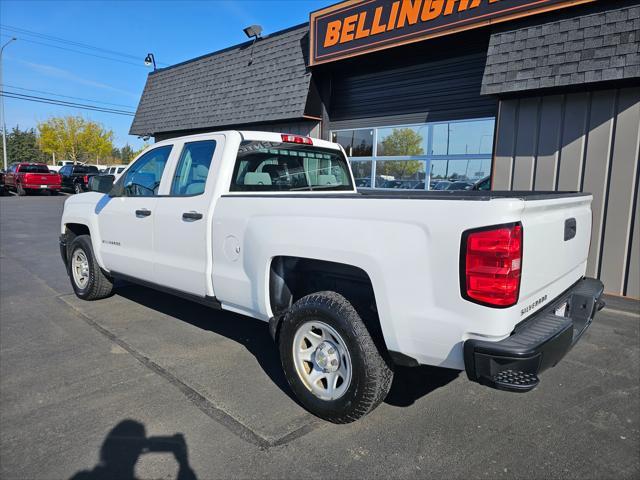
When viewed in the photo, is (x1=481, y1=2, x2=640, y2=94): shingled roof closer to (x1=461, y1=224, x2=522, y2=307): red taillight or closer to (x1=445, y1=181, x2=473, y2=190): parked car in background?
(x1=445, y1=181, x2=473, y2=190): parked car in background

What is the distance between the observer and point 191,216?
393 centimetres

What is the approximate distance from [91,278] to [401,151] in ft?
20.9

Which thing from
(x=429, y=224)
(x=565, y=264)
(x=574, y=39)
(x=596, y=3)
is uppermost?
(x=596, y=3)

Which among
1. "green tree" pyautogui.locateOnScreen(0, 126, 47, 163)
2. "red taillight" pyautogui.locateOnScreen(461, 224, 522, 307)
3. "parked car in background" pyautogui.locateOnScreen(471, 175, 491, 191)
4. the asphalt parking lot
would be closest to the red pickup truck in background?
the asphalt parking lot

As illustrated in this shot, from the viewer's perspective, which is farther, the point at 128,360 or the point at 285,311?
the point at 128,360

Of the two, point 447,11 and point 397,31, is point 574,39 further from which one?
point 397,31

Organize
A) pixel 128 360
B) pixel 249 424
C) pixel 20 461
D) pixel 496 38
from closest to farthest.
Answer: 1. pixel 20 461
2. pixel 249 424
3. pixel 128 360
4. pixel 496 38

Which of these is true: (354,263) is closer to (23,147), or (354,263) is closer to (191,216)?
(191,216)

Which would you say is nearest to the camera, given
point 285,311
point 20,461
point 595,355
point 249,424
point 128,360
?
point 20,461

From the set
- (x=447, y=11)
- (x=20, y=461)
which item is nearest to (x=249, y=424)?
(x=20, y=461)

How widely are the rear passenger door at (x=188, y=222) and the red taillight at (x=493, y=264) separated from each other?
87.1 inches

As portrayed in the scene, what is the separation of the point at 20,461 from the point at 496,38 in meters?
7.56

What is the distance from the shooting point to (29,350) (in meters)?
4.22

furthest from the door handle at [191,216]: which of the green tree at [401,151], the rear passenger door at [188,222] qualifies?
the green tree at [401,151]
